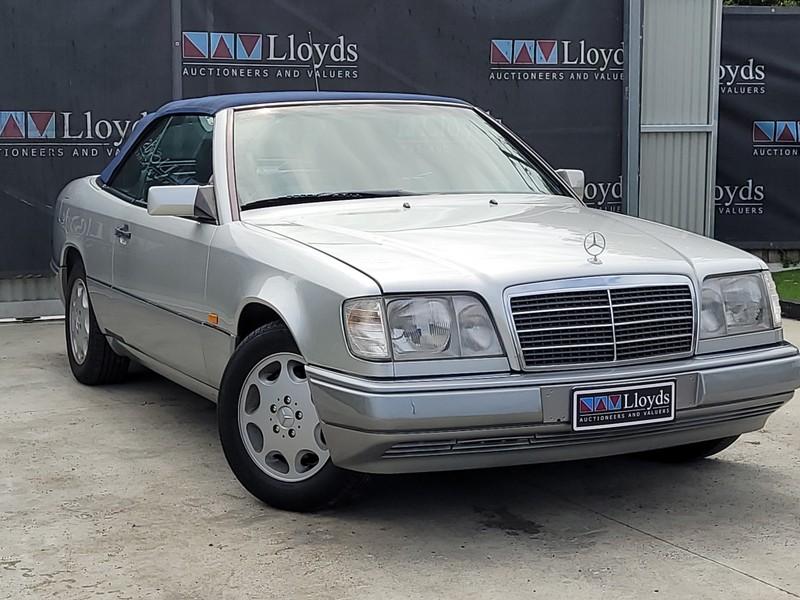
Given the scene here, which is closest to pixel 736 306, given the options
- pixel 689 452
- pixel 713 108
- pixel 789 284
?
pixel 689 452

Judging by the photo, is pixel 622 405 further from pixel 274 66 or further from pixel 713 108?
pixel 713 108

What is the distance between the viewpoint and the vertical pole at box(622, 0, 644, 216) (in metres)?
10.3

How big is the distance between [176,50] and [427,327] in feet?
19.3

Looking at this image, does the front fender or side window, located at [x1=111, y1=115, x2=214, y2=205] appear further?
side window, located at [x1=111, y1=115, x2=214, y2=205]

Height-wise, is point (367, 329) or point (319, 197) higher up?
point (319, 197)

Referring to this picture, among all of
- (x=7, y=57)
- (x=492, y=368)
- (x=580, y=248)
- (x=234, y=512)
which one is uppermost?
(x=7, y=57)

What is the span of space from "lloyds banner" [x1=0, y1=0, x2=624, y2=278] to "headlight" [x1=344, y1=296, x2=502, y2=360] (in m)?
5.45

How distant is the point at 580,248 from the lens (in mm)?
4410

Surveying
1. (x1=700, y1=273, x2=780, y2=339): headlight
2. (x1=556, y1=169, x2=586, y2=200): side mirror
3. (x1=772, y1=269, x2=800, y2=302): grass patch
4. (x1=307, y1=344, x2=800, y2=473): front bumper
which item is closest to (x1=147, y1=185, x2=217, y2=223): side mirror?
(x1=307, y1=344, x2=800, y2=473): front bumper

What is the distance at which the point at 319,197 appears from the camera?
5125mm

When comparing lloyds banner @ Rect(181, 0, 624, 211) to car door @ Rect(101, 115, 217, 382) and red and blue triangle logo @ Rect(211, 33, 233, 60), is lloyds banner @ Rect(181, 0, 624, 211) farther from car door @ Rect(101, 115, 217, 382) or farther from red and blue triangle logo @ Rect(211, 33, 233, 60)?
car door @ Rect(101, 115, 217, 382)

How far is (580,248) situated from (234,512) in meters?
1.57

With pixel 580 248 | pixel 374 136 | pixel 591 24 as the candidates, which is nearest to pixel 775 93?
pixel 591 24

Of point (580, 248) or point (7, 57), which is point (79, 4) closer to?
point (7, 57)
